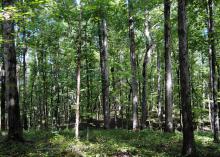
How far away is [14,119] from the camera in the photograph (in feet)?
45.5

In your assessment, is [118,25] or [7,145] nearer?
[7,145]

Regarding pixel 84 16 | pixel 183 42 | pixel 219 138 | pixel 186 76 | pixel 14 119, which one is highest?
pixel 84 16

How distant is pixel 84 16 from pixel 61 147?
32.4 feet

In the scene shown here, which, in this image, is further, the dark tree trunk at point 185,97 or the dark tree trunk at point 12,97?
the dark tree trunk at point 12,97

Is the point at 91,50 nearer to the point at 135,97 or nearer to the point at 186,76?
the point at 135,97

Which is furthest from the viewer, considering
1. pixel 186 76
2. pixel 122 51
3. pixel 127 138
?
pixel 122 51

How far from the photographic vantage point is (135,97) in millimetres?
21078

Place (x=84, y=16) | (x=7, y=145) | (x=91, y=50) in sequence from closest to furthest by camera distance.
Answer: (x=7, y=145), (x=84, y=16), (x=91, y=50)

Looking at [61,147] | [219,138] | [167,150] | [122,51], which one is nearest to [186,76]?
[167,150]

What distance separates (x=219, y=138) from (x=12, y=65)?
1268 centimetres

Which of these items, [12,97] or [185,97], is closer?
[185,97]

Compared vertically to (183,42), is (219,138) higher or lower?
lower

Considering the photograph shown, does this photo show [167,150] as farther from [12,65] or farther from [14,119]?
[12,65]

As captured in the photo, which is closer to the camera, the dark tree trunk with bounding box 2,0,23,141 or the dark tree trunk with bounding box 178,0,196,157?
the dark tree trunk with bounding box 178,0,196,157
